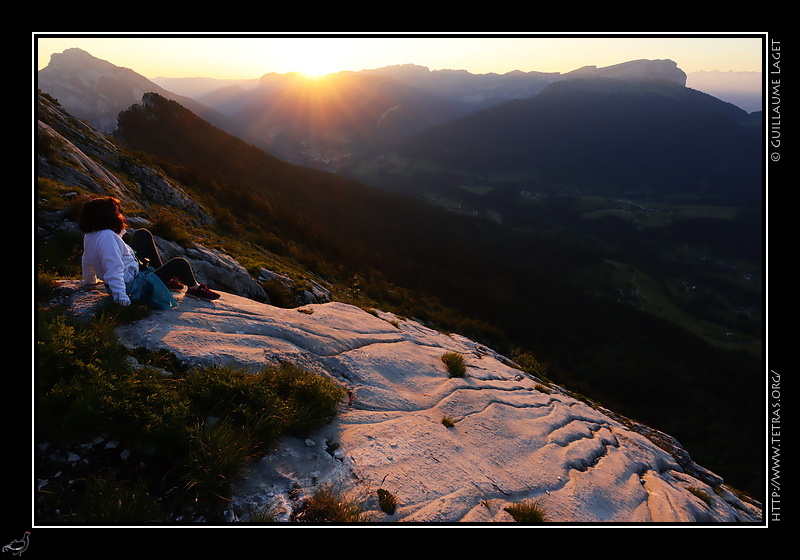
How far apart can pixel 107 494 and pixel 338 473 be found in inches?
97.5

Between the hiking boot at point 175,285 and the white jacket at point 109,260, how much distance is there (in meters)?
1.33

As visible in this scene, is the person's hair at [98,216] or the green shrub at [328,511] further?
the person's hair at [98,216]

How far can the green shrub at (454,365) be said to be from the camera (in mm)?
9814

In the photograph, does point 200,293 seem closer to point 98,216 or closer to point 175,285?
point 175,285

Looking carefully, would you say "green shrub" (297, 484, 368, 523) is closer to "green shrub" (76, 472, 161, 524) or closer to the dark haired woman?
"green shrub" (76, 472, 161, 524)

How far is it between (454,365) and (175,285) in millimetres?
7243

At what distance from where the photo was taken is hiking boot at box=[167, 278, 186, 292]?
8188 mm

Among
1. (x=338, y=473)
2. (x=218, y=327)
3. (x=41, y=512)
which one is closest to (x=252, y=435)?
(x=338, y=473)

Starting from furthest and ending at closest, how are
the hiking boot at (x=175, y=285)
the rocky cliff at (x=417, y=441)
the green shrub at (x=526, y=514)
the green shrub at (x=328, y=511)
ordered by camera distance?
the hiking boot at (x=175, y=285), the green shrub at (x=526, y=514), the rocky cliff at (x=417, y=441), the green shrub at (x=328, y=511)

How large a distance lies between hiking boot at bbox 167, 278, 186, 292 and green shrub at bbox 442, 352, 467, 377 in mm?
6996

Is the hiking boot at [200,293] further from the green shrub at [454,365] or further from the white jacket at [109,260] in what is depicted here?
the green shrub at [454,365]

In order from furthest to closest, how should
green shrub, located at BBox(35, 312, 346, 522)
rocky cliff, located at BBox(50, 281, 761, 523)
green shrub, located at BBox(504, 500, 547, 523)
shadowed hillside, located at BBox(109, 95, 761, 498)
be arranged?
shadowed hillside, located at BBox(109, 95, 761, 498)
green shrub, located at BBox(504, 500, 547, 523)
rocky cliff, located at BBox(50, 281, 761, 523)
green shrub, located at BBox(35, 312, 346, 522)

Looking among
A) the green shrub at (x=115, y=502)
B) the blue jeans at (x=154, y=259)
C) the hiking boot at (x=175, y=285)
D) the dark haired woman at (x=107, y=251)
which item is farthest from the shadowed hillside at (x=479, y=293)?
the green shrub at (x=115, y=502)

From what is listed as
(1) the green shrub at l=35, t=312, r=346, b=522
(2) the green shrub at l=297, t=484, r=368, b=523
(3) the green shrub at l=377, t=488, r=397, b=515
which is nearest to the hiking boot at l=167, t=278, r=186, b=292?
(1) the green shrub at l=35, t=312, r=346, b=522
